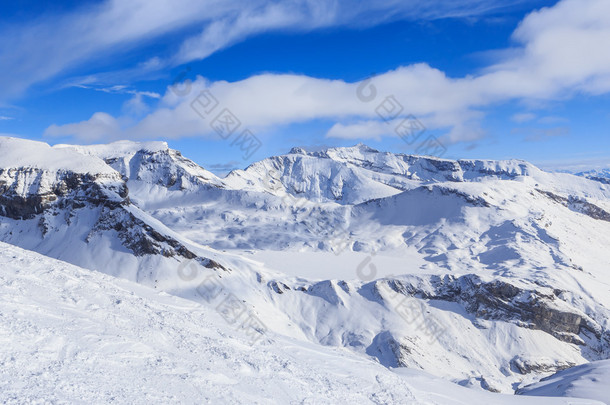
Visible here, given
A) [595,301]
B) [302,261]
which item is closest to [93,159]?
[302,261]

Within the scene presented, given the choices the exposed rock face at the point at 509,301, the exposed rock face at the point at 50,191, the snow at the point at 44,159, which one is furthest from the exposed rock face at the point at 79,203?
the exposed rock face at the point at 509,301

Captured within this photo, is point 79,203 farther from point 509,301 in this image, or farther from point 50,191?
point 509,301

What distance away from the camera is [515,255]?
130 m

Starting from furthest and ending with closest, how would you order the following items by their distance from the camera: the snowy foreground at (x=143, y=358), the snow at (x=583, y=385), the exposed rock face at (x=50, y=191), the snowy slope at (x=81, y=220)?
the exposed rock face at (x=50, y=191)
the snowy slope at (x=81, y=220)
the snow at (x=583, y=385)
the snowy foreground at (x=143, y=358)

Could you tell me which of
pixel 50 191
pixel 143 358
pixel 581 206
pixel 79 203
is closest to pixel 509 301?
pixel 143 358

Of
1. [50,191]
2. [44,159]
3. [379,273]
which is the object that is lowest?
[379,273]

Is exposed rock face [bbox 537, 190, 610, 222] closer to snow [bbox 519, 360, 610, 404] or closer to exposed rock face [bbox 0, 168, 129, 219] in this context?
snow [bbox 519, 360, 610, 404]

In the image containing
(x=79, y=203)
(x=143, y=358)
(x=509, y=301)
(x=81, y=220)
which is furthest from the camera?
(x=79, y=203)

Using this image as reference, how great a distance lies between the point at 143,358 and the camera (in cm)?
2481

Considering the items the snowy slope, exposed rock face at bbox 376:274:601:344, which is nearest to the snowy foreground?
the snowy slope

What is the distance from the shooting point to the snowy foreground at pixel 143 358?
66.5 feet

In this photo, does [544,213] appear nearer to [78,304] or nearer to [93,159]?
[93,159]

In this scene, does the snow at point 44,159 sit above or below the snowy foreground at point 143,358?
above

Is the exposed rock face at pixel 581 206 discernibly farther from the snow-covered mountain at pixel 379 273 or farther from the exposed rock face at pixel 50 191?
the exposed rock face at pixel 50 191
